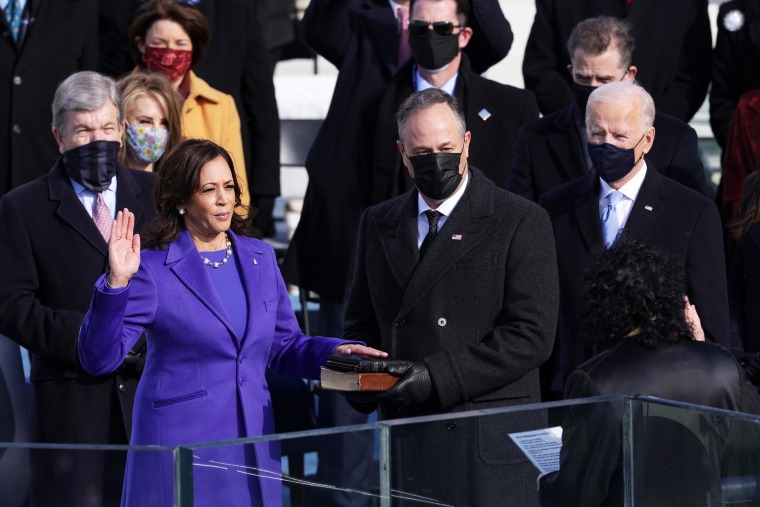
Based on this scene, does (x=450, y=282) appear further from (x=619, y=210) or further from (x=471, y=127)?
(x=471, y=127)

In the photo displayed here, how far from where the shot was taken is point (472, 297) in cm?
423

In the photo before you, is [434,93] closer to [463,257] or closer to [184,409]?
[463,257]

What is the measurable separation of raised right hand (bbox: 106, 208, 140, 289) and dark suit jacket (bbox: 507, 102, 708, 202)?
2013 millimetres

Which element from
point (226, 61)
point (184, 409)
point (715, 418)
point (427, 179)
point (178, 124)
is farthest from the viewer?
point (226, 61)

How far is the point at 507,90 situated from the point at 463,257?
182cm

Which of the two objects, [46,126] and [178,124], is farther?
[46,126]

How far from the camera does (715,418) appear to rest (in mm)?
3424

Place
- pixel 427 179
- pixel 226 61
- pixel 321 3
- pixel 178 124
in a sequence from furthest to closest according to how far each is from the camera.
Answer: pixel 226 61
pixel 321 3
pixel 178 124
pixel 427 179

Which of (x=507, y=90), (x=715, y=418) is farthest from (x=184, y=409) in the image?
(x=507, y=90)

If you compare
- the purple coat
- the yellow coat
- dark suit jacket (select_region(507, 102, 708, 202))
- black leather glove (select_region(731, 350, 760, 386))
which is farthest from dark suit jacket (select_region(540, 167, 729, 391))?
the yellow coat

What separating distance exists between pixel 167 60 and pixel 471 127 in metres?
1.46

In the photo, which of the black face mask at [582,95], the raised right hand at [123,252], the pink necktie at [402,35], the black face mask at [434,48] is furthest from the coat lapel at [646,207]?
the raised right hand at [123,252]

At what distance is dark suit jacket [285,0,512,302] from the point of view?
20.5 ft

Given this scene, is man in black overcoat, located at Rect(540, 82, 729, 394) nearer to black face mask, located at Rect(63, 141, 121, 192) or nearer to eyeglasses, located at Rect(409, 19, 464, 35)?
eyeglasses, located at Rect(409, 19, 464, 35)
